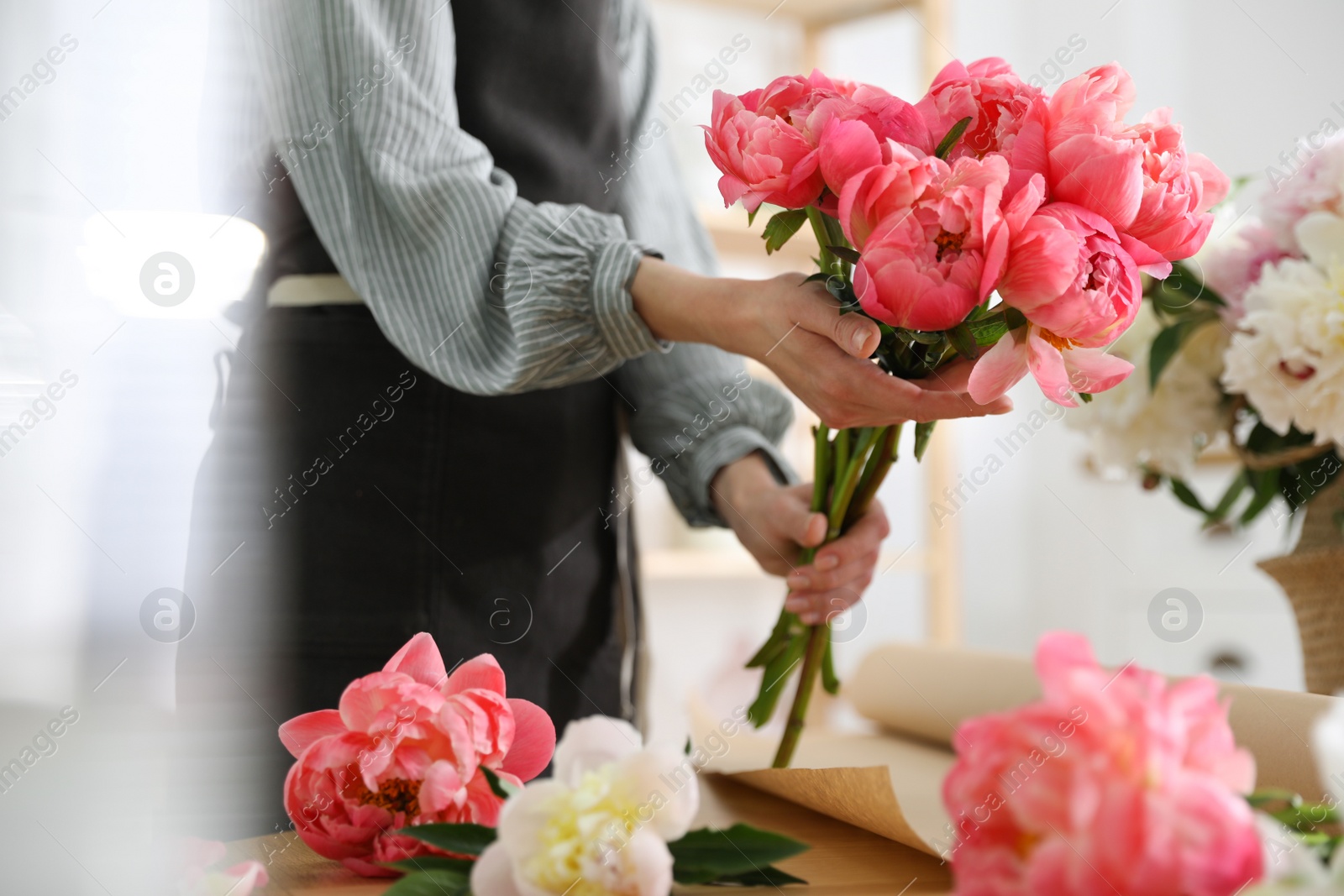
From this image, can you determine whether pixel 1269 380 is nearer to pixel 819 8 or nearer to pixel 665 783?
pixel 665 783

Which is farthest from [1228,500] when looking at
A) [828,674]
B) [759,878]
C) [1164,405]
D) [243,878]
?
[243,878]

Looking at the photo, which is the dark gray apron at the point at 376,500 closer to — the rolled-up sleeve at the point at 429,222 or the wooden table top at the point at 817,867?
the rolled-up sleeve at the point at 429,222

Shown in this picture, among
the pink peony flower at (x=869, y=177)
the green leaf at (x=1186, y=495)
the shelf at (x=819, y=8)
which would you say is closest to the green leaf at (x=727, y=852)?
the pink peony flower at (x=869, y=177)

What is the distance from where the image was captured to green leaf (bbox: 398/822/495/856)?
11.7 inches

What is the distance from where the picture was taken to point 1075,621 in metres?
2.25

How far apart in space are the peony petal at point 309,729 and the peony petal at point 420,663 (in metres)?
0.03

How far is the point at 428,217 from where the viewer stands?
1.82 ft

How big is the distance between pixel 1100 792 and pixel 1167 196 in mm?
252

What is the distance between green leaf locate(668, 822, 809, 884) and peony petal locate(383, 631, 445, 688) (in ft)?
0.34

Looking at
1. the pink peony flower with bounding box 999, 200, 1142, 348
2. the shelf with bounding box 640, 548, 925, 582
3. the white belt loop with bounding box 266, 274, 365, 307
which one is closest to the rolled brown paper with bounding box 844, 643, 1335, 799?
the pink peony flower with bounding box 999, 200, 1142, 348

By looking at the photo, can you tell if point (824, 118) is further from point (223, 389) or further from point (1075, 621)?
point (1075, 621)

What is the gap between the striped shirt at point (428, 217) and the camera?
546 mm

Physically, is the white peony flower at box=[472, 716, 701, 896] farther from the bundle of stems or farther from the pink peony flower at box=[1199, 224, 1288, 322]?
the pink peony flower at box=[1199, 224, 1288, 322]

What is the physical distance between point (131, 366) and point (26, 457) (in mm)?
77
